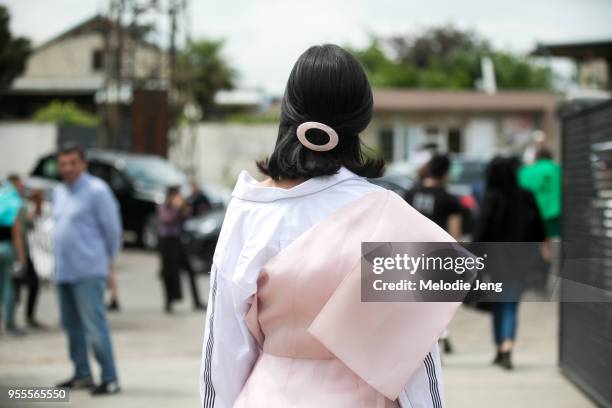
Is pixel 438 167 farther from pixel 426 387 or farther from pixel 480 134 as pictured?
pixel 480 134

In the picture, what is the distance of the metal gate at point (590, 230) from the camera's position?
5875 mm

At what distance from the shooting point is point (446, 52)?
65000mm

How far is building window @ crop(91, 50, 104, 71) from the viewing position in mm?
27550

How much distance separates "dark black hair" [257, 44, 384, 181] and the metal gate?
2902mm

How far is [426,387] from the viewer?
240cm

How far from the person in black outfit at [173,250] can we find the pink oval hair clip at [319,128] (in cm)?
1007

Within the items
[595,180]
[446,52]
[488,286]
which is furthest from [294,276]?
[446,52]

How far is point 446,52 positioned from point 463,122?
24567mm

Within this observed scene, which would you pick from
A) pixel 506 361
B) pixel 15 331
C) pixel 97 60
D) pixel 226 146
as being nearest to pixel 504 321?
pixel 506 361

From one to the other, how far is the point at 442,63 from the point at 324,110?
60534mm

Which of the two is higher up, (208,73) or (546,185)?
(208,73)

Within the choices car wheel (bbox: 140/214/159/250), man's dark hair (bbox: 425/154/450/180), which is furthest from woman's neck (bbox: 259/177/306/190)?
car wheel (bbox: 140/214/159/250)

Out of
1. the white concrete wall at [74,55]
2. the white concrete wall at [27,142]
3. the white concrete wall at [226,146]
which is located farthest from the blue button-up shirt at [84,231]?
the white concrete wall at [226,146]

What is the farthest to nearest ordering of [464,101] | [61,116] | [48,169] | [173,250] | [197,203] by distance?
[464,101], [61,116], [48,169], [197,203], [173,250]
